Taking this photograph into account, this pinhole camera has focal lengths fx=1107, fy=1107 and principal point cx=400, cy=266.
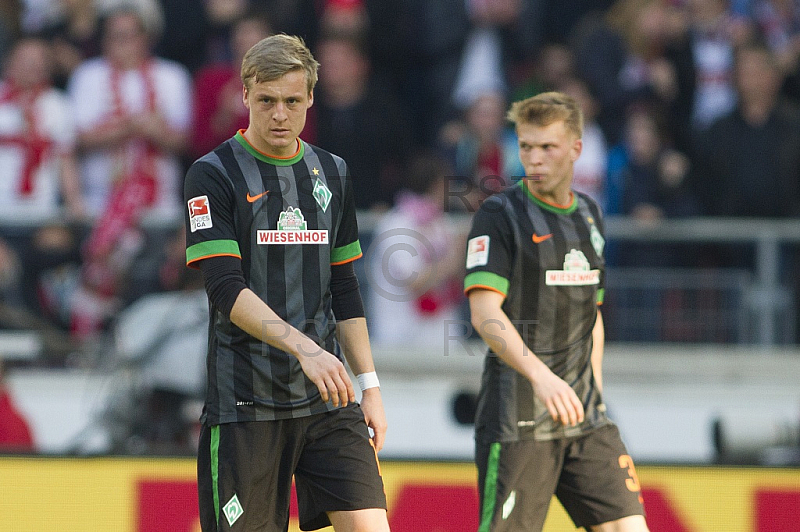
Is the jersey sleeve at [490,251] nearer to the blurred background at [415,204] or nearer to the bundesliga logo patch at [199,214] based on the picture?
the bundesliga logo patch at [199,214]

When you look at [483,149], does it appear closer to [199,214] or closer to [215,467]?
[199,214]

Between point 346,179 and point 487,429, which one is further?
point 487,429

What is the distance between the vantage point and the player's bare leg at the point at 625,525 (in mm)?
4594

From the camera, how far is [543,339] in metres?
4.73

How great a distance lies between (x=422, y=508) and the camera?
238 inches

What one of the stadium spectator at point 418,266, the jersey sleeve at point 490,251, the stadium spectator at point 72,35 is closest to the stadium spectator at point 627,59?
the stadium spectator at point 418,266

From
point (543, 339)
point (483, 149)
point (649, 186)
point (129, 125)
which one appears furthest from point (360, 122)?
point (543, 339)

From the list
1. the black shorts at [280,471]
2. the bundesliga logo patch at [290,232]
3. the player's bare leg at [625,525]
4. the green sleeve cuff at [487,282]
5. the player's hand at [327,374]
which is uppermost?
the bundesliga logo patch at [290,232]

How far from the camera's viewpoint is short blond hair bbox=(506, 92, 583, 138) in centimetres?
473

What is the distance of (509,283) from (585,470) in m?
0.85

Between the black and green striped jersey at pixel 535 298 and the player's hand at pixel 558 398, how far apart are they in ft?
1.17

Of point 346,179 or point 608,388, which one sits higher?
point 346,179

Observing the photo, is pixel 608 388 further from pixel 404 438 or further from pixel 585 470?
pixel 585 470

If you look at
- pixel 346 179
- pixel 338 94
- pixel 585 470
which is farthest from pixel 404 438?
pixel 346 179
